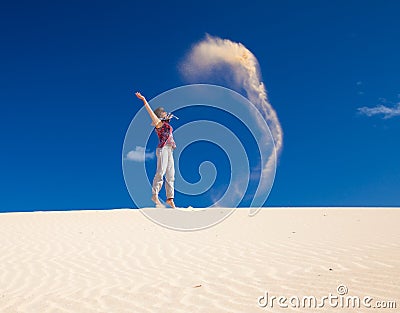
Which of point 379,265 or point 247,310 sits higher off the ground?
point 379,265

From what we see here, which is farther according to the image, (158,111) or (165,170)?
(165,170)

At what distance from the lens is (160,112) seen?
15414 mm

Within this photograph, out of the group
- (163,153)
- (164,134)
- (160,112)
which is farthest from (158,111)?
(163,153)

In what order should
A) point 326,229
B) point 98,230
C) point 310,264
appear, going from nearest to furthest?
point 310,264
point 326,229
point 98,230

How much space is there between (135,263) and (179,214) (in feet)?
21.2

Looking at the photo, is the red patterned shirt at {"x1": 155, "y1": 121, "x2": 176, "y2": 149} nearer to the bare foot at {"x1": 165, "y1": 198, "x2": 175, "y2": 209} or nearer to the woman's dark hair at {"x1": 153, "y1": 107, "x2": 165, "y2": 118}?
the woman's dark hair at {"x1": 153, "y1": 107, "x2": 165, "y2": 118}

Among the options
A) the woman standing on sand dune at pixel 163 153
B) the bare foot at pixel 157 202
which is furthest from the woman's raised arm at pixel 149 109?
the bare foot at pixel 157 202

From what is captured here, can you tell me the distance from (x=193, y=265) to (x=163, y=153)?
8.21 m

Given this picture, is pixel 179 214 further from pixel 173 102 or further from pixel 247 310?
pixel 247 310

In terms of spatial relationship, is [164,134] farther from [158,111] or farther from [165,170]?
[165,170]

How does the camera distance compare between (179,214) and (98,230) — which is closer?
(98,230)

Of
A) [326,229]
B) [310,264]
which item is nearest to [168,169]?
[326,229]

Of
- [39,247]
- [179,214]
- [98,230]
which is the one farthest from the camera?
[179,214]

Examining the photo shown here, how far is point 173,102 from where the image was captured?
589 inches
